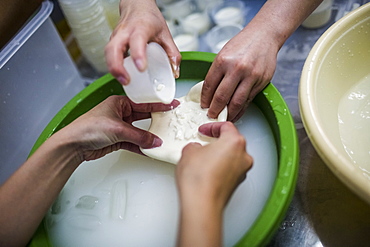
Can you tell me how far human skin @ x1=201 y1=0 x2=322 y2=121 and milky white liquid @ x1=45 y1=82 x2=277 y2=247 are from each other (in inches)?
4.2

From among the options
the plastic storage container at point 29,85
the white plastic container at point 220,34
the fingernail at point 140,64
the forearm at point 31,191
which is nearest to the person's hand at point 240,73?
the fingernail at point 140,64

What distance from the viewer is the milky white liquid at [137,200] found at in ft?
2.31

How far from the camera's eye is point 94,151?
79cm

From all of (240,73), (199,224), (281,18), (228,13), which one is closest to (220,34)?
(228,13)

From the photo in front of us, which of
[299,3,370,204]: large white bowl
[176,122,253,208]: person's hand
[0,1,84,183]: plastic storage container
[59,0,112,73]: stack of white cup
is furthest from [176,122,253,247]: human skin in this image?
[59,0,112,73]: stack of white cup

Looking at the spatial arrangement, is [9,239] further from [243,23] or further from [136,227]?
[243,23]

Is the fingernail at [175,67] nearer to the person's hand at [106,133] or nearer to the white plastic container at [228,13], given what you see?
the person's hand at [106,133]

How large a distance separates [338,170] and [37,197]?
0.59 meters

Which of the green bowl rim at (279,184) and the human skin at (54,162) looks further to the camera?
the human skin at (54,162)

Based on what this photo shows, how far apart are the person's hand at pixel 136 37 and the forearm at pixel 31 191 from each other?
25cm

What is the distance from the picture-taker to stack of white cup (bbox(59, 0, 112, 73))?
1.17 metres

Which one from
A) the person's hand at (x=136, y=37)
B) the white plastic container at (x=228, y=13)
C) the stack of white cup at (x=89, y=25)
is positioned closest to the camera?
the person's hand at (x=136, y=37)

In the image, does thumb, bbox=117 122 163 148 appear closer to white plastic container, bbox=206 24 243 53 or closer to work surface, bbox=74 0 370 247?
work surface, bbox=74 0 370 247

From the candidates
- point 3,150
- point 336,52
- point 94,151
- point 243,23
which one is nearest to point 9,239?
point 94,151
